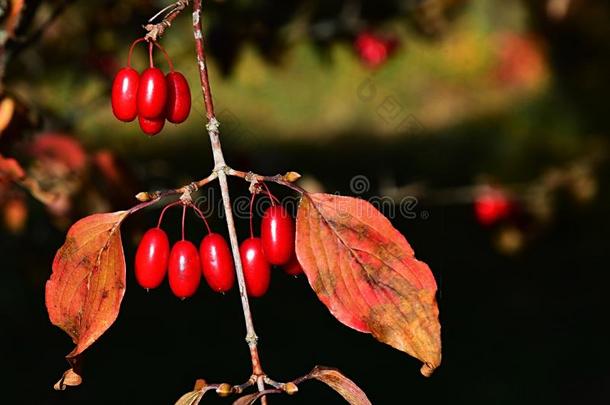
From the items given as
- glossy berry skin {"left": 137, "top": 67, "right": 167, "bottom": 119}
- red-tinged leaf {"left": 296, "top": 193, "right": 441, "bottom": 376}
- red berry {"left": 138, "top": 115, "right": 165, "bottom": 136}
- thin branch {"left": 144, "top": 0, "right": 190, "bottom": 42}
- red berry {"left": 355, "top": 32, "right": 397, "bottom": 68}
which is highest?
red berry {"left": 355, "top": 32, "right": 397, "bottom": 68}

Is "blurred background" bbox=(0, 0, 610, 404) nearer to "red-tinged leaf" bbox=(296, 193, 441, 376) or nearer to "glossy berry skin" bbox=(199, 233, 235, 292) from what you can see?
"glossy berry skin" bbox=(199, 233, 235, 292)

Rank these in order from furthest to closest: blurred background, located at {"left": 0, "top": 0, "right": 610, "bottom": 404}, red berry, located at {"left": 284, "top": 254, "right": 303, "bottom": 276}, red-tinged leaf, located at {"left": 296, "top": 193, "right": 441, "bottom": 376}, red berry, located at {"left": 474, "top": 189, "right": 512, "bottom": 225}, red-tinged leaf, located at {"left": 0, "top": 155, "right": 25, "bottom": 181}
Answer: red berry, located at {"left": 474, "top": 189, "right": 512, "bottom": 225} < blurred background, located at {"left": 0, "top": 0, "right": 610, "bottom": 404} < red-tinged leaf, located at {"left": 0, "top": 155, "right": 25, "bottom": 181} < red berry, located at {"left": 284, "top": 254, "right": 303, "bottom": 276} < red-tinged leaf, located at {"left": 296, "top": 193, "right": 441, "bottom": 376}

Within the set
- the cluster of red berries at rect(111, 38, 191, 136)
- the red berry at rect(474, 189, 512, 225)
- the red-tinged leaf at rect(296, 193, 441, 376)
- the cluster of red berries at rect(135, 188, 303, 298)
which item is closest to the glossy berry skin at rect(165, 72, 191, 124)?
the cluster of red berries at rect(111, 38, 191, 136)

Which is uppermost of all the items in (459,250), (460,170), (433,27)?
(433,27)

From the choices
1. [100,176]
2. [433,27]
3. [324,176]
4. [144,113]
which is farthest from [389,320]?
[324,176]

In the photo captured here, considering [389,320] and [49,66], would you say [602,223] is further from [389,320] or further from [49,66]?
[389,320]

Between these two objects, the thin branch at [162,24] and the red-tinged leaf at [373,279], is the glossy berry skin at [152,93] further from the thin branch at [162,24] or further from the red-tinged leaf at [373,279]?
the red-tinged leaf at [373,279]

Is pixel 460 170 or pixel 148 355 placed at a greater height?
pixel 460 170
